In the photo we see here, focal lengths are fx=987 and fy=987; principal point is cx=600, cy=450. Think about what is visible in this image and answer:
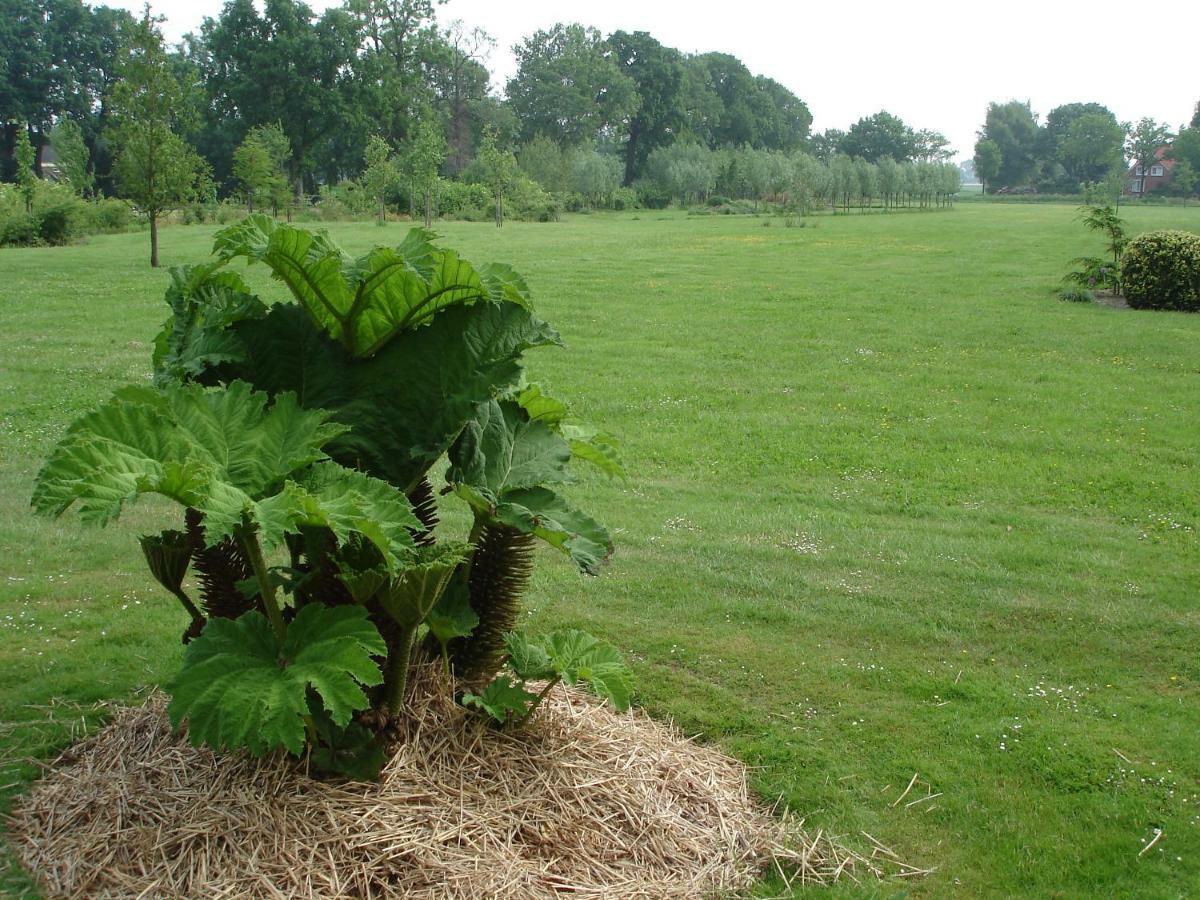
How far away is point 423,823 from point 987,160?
124 meters

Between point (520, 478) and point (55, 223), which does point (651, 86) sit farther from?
point (520, 478)

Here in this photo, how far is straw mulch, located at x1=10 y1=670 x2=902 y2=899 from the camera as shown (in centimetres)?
293

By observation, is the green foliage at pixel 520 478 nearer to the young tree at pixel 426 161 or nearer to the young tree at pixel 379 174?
the young tree at pixel 426 161

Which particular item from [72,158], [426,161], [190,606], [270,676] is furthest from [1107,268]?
[72,158]

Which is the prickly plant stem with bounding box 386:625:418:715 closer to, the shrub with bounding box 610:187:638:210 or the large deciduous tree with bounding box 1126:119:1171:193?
the shrub with bounding box 610:187:638:210

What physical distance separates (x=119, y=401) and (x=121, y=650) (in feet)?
7.87

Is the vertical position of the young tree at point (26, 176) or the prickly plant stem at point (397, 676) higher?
the young tree at point (26, 176)

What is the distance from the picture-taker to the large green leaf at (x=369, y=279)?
309cm

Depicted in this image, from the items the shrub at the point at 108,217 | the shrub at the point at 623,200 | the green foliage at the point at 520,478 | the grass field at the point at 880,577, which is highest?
the shrub at the point at 623,200

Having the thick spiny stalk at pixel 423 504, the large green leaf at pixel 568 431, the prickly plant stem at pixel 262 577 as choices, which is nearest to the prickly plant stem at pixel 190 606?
the prickly plant stem at pixel 262 577

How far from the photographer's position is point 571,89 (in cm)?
8556

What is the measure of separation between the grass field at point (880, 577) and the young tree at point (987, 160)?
354 ft

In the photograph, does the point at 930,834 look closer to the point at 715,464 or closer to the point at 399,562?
the point at 399,562

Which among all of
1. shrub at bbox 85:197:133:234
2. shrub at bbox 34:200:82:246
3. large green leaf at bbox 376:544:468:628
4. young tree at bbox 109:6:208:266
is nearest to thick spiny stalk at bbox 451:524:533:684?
large green leaf at bbox 376:544:468:628
